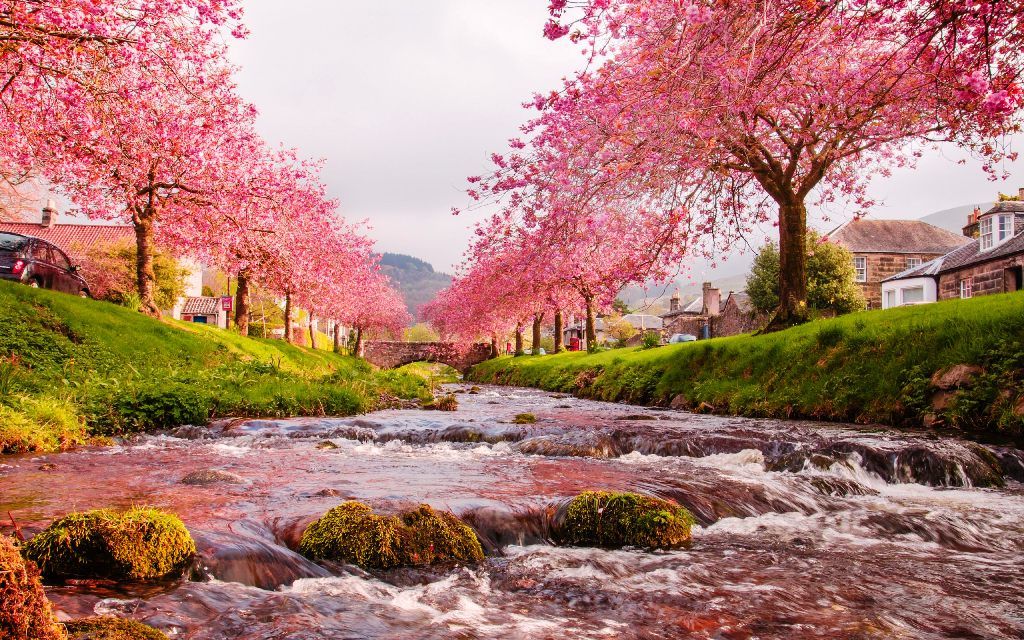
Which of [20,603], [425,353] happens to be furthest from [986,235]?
[425,353]

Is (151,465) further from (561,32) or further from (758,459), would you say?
(758,459)

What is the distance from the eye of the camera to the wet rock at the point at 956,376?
10.8m

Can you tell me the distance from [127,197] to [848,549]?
25003 mm

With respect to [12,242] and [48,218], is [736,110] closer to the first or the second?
[12,242]

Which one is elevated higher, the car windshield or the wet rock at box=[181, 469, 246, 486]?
the car windshield

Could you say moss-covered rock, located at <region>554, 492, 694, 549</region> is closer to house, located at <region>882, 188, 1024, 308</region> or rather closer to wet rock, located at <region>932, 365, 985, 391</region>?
wet rock, located at <region>932, 365, 985, 391</region>

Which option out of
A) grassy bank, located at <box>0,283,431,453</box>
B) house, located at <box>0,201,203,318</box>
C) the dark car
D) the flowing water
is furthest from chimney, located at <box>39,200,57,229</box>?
the flowing water

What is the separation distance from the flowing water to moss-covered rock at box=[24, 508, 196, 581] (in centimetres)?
18

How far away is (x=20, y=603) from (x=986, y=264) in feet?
155

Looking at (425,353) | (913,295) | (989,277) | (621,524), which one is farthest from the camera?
(425,353)

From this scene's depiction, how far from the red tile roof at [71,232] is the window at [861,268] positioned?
211 feet

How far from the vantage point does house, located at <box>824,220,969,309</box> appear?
189 ft

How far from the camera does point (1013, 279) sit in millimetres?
36812

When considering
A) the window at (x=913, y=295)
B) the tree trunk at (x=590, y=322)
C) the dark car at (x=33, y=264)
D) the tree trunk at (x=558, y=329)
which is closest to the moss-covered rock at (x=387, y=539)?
the dark car at (x=33, y=264)
